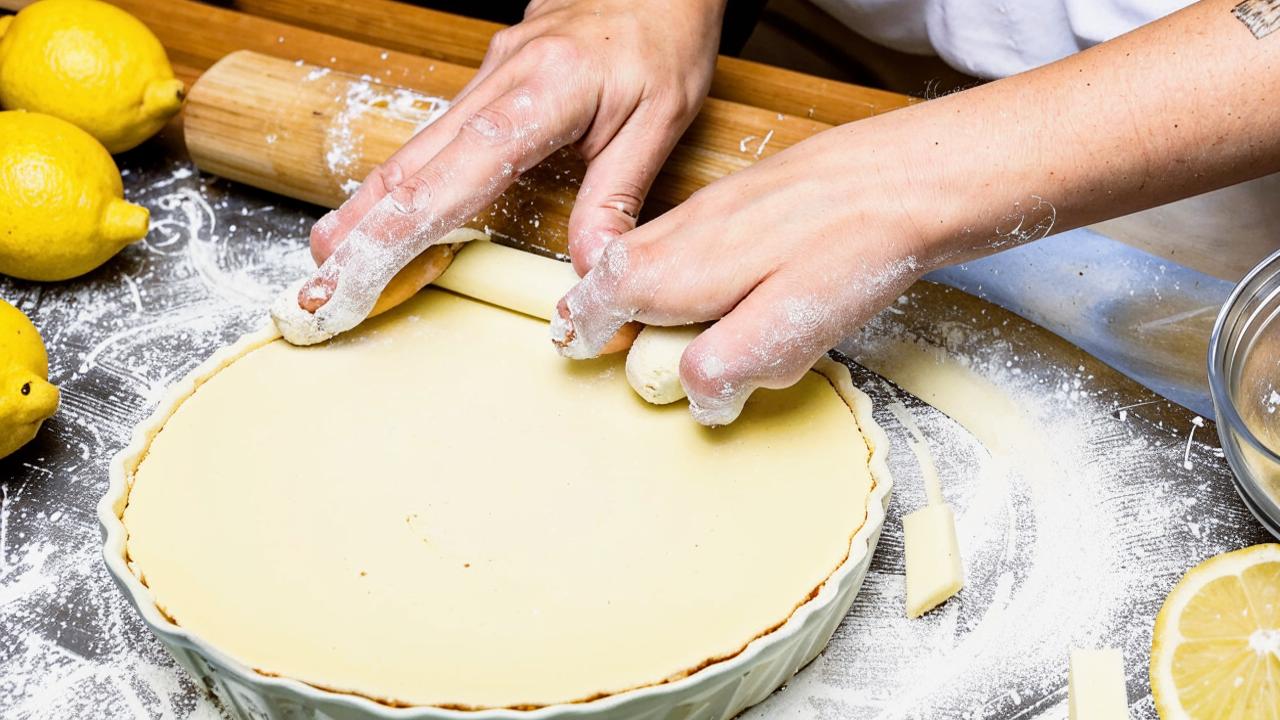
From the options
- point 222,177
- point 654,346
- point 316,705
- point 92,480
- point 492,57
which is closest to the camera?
point 316,705

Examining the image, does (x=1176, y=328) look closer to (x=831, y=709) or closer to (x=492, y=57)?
(x=831, y=709)

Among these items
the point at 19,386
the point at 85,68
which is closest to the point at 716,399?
the point at 19,386

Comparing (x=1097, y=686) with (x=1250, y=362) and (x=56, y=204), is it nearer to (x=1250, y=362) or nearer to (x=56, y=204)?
(x=1250, y=362)

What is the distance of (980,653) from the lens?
1066mm

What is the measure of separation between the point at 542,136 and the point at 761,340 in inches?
15.5

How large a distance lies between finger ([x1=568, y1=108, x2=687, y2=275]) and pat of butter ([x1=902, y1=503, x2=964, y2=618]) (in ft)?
1.48

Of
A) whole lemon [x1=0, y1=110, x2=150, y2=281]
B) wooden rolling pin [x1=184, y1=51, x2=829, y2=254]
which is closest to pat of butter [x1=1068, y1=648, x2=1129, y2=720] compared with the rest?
wooden rolling pin [x1=184, y1=51, x2=829, y2=254]

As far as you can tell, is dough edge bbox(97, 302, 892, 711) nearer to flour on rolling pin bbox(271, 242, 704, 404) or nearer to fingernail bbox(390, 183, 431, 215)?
flour on rolling pin bbox(271, 242, 704, 404)

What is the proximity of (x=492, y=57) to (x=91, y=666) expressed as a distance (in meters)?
0.84

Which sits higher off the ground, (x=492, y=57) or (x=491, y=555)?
(x=492, y=57)

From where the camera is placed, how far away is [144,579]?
95 cm

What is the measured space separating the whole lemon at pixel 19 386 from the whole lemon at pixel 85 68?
452 mm

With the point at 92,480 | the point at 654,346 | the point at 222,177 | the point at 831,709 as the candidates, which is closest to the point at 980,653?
the point at 831,709

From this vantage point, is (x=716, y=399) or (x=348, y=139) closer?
(x=716, y=399)
